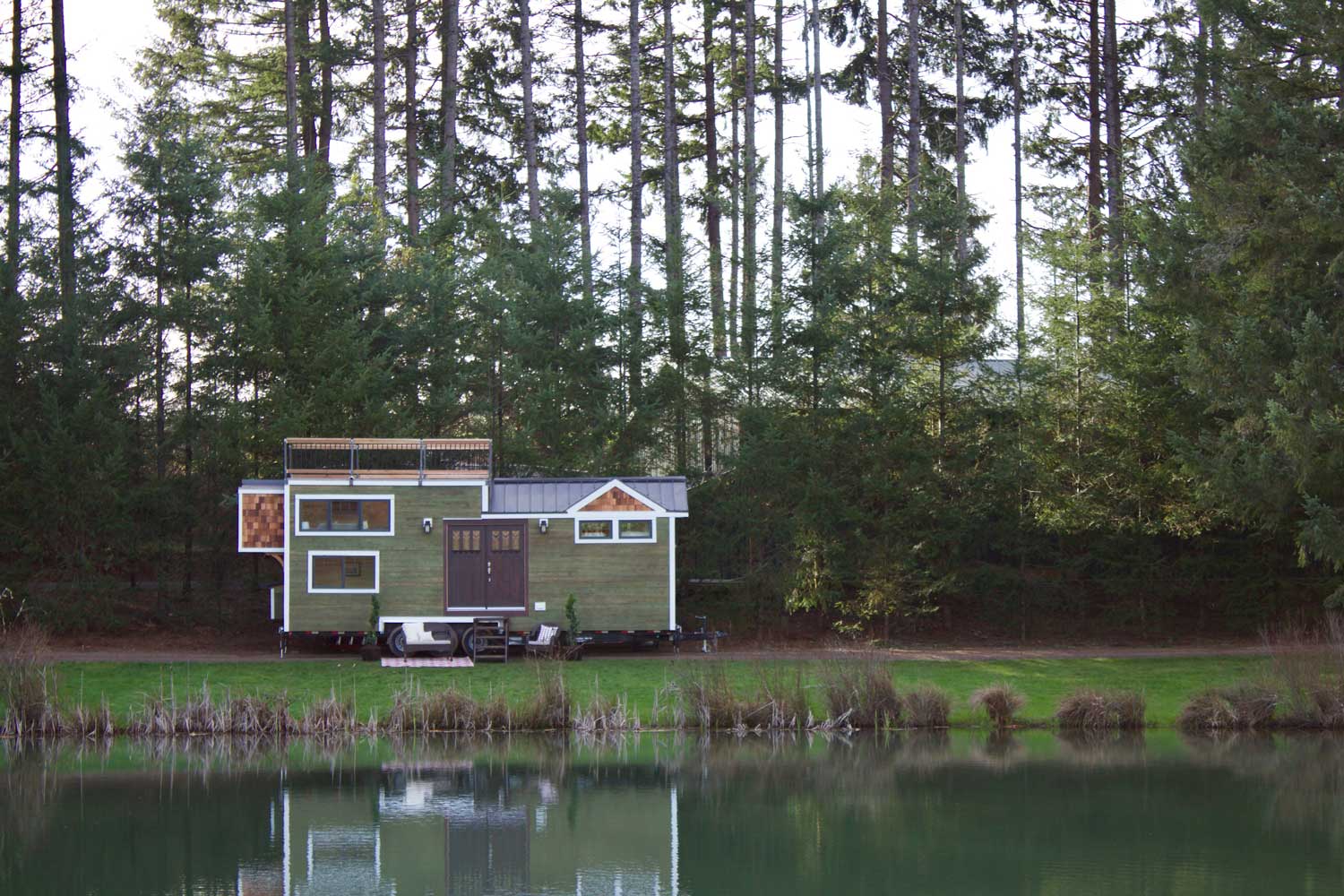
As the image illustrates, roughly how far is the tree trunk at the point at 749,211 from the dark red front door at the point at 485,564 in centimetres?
603

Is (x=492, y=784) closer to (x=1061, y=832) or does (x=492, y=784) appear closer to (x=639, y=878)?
(x=639, y=878)

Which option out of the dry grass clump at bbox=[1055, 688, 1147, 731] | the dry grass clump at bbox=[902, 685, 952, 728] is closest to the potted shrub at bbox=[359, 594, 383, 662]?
the dry grass clump at bbox=[902, 685, 952, 728]

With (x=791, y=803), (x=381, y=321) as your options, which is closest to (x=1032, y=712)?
(x=791, y=803)

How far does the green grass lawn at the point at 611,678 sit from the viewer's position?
20.8 meters

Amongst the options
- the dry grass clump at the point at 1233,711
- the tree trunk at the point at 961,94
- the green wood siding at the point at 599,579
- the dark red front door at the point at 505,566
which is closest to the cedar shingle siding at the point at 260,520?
the dark red front door at the point at 505,566

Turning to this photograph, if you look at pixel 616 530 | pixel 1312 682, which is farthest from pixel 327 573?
pixel 1312 682

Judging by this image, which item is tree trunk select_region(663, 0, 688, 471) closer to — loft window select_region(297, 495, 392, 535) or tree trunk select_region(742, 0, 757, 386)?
tree trunk select_region(742, 0, 757, 386)

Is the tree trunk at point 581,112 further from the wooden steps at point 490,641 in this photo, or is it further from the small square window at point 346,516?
the wooden steps at point 490,641

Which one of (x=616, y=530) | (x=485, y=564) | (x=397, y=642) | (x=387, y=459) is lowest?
(x=397, y=642)

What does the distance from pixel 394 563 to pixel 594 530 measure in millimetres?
3313

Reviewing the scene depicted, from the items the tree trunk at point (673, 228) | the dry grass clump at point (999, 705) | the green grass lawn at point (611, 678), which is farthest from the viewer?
the tree trunk at point (673, 228)

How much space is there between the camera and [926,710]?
1991 cm

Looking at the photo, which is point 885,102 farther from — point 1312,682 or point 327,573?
point 1312,682

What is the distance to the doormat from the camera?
23641 millimetres
